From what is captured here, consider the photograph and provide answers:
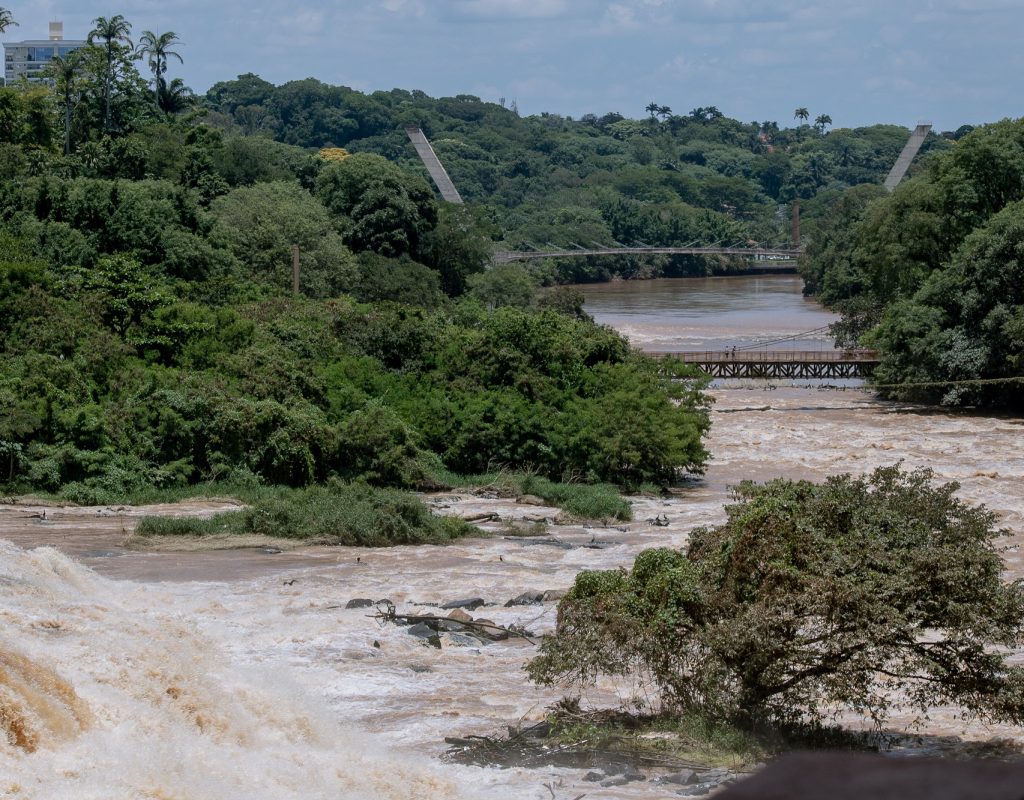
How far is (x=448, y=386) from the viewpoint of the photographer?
121 ft

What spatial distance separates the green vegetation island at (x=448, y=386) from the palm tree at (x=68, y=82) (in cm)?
18

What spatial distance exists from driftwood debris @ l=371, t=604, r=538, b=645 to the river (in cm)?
29

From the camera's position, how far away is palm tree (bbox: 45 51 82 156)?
65900mm

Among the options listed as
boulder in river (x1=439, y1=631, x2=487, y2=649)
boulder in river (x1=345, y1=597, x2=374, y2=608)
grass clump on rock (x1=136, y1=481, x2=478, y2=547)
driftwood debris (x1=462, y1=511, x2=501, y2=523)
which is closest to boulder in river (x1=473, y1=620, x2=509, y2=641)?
boulder in river (x1=439, y1=631, x2=487, y2=649)

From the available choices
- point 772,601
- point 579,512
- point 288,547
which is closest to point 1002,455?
point 579,512

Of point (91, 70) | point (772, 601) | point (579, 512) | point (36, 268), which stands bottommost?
point (579, 512)

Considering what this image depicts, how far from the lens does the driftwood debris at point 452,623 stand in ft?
58.5

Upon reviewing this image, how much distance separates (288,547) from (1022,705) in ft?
48.9

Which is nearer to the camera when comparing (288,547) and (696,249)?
(288,547)

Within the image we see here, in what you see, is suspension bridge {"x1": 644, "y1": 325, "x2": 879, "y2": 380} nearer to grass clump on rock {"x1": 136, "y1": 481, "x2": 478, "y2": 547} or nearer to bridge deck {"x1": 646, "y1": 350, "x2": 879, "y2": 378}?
bridge deck {"x1": 646, "y1": 350, "x2": 879, "y2": 378}

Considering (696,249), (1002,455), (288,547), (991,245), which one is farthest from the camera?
(696,249)

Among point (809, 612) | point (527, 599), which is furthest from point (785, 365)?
point (809, 612)

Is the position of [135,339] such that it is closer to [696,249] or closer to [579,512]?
[579,512]

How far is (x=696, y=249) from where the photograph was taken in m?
134
